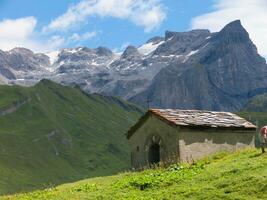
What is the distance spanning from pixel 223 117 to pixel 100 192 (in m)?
22.6

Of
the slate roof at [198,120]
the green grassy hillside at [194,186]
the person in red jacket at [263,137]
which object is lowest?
the green grassy hillside at [194,186]

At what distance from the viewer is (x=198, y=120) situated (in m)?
42.8

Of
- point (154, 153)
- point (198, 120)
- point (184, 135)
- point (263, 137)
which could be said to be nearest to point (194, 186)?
point (263, 137)

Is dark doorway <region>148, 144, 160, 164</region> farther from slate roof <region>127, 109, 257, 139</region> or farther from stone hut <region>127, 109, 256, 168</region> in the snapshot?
slate roof <region>127, 109, 257, 139</region>

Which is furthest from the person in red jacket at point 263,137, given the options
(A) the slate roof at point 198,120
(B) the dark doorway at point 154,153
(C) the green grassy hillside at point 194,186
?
(B) the dark doorway at point 154,153

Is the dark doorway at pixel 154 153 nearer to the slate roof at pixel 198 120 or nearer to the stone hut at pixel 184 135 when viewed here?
the stone hut at pixel 184 135

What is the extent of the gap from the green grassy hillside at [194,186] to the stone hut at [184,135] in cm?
1108

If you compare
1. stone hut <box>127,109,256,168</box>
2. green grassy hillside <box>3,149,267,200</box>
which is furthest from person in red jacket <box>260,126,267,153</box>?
stone hut <box>127,109,256,168</box>

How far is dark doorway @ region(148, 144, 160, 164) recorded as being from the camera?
1761 inches

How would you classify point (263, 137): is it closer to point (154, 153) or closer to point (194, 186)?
point (194, 186)

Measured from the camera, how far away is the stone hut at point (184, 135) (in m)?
41.0

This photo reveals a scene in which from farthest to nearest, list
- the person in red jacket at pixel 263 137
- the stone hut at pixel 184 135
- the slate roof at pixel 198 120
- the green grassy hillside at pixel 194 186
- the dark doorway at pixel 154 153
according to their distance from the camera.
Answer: the dark doorway at pixel 154 153 < the slate roof at pixel 198 120 < the stone hut at pixel 184 135 < the person in red jacket at pixel 263 137 < the green grassy hillside at pixel 194 186

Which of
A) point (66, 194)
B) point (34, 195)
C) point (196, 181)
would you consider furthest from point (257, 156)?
point (34, 195)

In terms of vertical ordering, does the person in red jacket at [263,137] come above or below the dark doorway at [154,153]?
above
